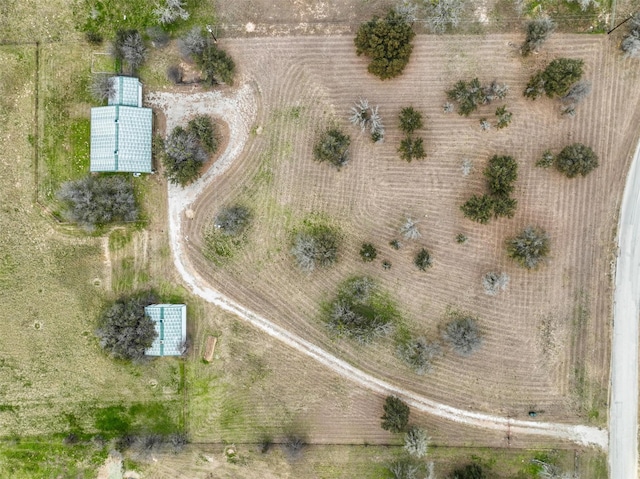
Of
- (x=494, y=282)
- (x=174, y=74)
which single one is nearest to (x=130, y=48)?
(x=174, y=74)

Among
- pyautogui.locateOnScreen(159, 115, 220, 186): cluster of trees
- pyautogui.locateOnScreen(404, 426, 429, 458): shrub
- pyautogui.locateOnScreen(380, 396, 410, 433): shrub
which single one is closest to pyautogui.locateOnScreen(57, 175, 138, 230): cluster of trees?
pyautogui.locateOnScreen(159, 115, 220, 186): cluster of trees

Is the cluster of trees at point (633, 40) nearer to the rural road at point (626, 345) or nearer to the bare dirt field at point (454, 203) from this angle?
the bare dirt field at point (454, 203)

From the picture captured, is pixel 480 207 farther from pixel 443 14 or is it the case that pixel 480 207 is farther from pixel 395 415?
pixel 395 415

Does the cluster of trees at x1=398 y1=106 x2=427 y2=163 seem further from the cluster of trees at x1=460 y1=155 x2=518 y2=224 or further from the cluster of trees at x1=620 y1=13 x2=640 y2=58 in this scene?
the cluster of trees at x1=620 y1=13 x2=640 y2=58

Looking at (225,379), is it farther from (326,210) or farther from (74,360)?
(326,210)

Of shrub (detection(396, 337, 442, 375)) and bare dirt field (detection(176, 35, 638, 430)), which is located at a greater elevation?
bare dirt field (detection(176, 35, 638, 430))

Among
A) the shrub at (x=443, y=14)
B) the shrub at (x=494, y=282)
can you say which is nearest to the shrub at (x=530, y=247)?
the shrub at (x=494, y=282)
